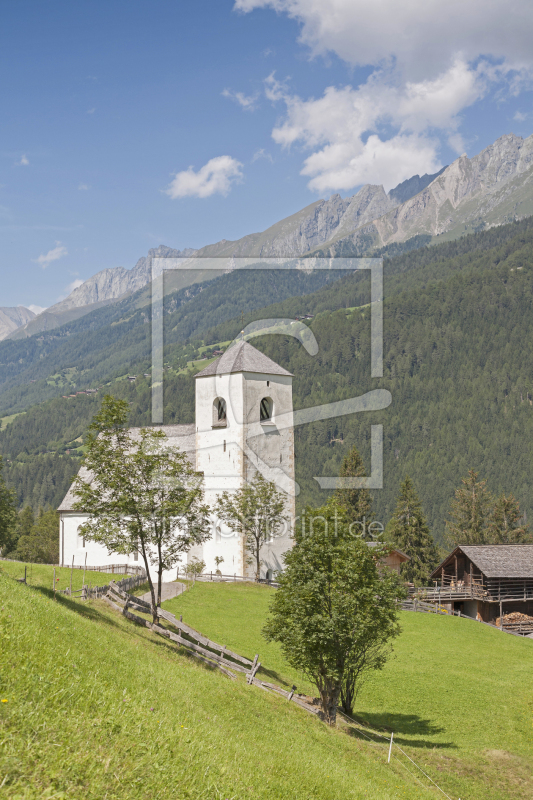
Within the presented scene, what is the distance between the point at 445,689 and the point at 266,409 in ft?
94.7

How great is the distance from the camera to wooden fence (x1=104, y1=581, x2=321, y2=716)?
22.6 meters

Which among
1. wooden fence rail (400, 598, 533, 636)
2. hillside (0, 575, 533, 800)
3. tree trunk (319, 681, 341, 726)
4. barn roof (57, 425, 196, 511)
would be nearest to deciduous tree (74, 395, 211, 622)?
hillside (0, 575, 533, 800)

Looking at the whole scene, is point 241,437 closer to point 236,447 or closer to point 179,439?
point 236,447

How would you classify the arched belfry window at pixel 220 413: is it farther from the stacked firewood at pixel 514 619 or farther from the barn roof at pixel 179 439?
the stacked firewood at pixel 514 619

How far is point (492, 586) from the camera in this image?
50.0m

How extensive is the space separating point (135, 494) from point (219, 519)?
23481 mm

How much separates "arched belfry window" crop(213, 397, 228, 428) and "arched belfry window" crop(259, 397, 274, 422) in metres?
3.10

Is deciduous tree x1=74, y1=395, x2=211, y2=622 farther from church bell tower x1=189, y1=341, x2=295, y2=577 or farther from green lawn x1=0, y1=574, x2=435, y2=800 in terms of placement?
church bell tower x1=189, y1=341, x2=295, y2=577

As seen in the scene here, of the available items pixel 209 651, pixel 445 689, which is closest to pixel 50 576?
pixel 209 651

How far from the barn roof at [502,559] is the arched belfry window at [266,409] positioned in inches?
Result: 760

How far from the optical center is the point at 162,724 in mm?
10594

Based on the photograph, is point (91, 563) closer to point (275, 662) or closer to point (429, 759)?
point (275, 662)

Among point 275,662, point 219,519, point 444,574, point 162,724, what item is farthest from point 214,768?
point 444,574

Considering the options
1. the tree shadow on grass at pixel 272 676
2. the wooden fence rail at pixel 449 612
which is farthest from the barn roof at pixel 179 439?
the tree shadow on grass at pixel 272 676
